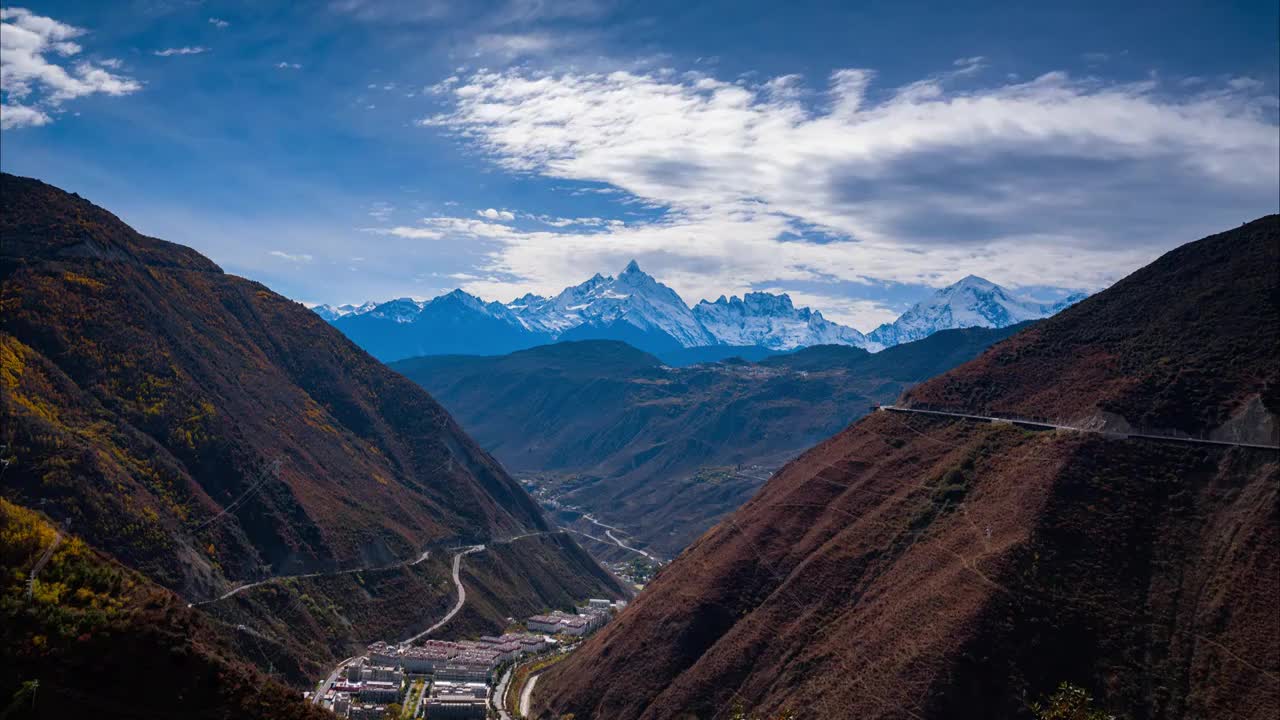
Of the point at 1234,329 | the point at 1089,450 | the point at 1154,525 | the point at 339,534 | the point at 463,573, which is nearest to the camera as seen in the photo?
the point at 1154,525

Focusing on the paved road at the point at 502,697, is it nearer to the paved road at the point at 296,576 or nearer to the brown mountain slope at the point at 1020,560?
the brown mountain slope at the point at 1020,560

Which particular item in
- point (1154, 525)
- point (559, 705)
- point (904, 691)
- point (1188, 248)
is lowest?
point (559, 705)

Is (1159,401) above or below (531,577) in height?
above

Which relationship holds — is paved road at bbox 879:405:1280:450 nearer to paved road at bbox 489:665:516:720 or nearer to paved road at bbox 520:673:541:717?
paved road at bbox 520:673:541:717

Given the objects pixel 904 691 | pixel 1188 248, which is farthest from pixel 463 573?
pixel 1188 248

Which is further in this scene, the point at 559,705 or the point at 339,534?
the point at 339,534

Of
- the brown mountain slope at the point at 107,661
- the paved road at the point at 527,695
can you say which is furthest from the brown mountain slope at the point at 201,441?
the brown mountain slope at the point at 107,661

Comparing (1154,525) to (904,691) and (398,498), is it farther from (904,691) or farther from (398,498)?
(398,498)

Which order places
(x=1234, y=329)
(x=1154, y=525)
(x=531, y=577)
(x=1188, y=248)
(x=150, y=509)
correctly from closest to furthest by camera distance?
(x=1154, y=525) < (x=1234, y=329) < (x=150, y=509) < (x=1188, y=248) < (x=531, y=577)
